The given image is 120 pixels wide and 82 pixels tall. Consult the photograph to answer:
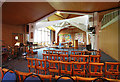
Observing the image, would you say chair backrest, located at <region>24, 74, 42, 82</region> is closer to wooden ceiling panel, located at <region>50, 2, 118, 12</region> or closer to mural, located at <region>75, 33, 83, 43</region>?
wooden ceiling panel, located at <region>50, 2, 118, 12</region>

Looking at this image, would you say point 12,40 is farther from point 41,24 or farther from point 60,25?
point 60,25

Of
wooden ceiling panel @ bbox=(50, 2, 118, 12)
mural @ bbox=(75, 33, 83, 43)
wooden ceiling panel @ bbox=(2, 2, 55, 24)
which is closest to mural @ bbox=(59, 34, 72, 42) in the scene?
mural @ bbox=(75, 33, 83, 43)

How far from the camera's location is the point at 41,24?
888cm

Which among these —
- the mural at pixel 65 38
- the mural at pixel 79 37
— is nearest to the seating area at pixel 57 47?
the mural at pixel 65 38

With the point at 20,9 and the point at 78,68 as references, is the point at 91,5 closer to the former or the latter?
the point at 78,68

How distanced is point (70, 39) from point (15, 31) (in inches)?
452

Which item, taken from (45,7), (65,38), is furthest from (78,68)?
(65,38)

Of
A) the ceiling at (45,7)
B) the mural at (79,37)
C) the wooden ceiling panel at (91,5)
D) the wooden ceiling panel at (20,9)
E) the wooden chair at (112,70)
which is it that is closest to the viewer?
the wooden chair at (112,70)

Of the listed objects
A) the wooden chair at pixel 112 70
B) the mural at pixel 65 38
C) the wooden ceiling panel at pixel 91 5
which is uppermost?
the wooden ceiling panel at pixel 91 5

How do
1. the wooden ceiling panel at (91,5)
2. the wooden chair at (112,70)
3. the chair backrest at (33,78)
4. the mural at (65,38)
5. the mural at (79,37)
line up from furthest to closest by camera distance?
the mural at (65,38) < the mural at (79,37) < the wooden ceiling panel at (91,5) < the wooden chair at (112,70) < the chair backrest at (33,78)

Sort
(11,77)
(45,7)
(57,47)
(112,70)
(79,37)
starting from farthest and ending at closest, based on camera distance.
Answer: (79,37) < (57,47) < (45,7) < (112,70) < (11,77)

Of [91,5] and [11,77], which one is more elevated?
[91,5]

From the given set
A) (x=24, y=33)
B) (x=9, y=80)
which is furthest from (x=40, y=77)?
(x=24, y=33)

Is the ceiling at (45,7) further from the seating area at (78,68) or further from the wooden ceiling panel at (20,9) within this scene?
the seating area at (78,68)
